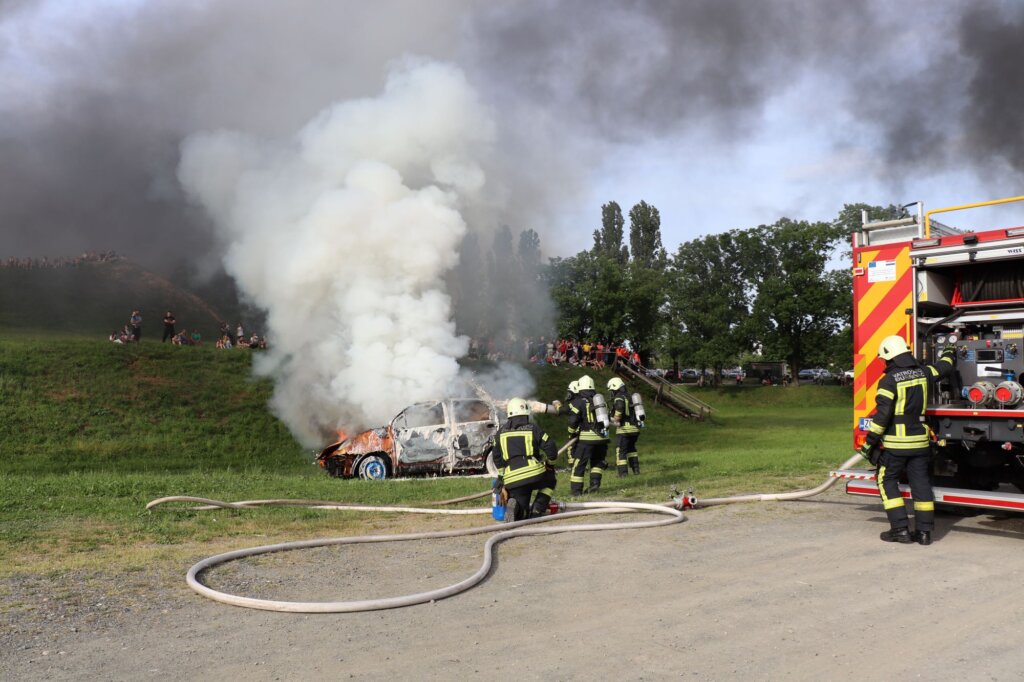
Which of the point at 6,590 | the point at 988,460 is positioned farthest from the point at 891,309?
the point at 6,590

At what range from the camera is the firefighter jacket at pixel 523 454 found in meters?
8.44

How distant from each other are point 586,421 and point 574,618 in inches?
249

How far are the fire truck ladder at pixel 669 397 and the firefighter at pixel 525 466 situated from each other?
2182 cm

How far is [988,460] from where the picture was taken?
7.82 m

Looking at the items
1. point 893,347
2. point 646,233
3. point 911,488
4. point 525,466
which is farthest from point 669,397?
point 646,233

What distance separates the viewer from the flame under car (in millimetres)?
14219

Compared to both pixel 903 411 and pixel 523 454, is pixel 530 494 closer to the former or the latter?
pixel 523 454

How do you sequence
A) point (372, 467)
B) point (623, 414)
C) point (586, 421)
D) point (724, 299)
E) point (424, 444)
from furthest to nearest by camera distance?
point (724, 299) → point (424, 444) → point (372, 467) → point (623, 414) → point (586, 421)

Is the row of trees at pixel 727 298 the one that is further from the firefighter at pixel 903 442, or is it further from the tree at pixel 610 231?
the firefighter at pixel 903 442

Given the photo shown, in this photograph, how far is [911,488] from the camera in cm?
724

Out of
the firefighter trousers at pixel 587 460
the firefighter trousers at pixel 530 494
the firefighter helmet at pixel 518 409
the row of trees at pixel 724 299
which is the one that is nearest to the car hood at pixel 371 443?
the firefighter trousers at pixel 587 460

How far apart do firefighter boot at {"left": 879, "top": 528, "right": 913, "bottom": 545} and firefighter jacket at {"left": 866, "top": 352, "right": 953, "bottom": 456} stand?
708 millimetres

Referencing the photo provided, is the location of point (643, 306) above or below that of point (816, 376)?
above

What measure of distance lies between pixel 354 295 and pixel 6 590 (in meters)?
Result: 12.1
